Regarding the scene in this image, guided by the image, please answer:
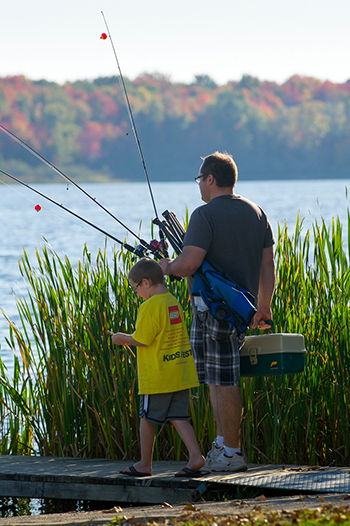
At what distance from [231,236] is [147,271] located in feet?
1.43

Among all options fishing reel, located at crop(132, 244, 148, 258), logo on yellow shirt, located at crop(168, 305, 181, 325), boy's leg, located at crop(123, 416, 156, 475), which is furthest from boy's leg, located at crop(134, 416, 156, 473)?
fishing reel, located at crop(132, 244, 148, 258)

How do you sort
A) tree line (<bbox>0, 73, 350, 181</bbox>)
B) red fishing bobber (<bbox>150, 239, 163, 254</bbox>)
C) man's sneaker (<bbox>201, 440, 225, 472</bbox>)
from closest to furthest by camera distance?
1. man's sneaker (<bbox>201, 440, 225, 472</bbox>)
2. red fishing bobber (<bbox>150, 239, 163, 254</bbox>)
3. tree line (<bbox>0, 73, 350, 181</bbox>)

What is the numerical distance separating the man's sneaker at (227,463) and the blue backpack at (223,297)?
65cm

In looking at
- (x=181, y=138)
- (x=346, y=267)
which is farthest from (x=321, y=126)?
(x=346, y=267)

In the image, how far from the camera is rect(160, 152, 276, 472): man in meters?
3.32

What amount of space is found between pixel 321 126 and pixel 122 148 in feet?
59.4

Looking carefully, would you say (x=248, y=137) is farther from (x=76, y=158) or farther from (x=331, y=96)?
(x=76, y=158)

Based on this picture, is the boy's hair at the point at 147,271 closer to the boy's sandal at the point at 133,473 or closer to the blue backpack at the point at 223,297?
the blue backpack at the point at 223,297

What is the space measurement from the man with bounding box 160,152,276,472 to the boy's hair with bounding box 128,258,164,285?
1.9 inches

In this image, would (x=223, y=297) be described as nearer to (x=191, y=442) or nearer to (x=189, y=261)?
(x=189, y=261)

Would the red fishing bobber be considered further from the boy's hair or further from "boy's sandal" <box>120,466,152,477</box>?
"boy's sandal" <box>120,466,152,477</box>

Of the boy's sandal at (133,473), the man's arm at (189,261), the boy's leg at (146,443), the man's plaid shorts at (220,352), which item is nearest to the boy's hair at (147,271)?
the man's arm at (189,261)

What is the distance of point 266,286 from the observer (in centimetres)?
362

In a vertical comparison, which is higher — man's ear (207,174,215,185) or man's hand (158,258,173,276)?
man's ear (207,174,215,185)
